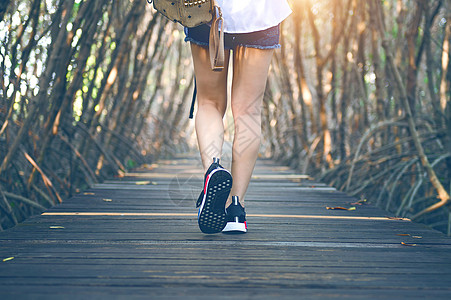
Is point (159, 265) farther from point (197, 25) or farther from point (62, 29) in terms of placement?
point (62, 29)

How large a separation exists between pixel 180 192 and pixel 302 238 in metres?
1.50

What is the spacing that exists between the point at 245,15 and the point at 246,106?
32cm

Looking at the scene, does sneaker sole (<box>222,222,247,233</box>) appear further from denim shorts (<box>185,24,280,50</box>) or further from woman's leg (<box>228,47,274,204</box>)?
denim shorts (<box>185,24,280,50</box>)

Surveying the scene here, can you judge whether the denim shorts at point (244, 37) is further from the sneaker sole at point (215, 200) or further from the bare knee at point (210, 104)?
the sneaker sole at point (215, 200)

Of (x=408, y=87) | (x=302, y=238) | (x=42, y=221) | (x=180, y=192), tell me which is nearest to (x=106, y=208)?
(x=42, y=221)

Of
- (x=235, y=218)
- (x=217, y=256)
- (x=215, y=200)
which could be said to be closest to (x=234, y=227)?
(x=235, y=218)

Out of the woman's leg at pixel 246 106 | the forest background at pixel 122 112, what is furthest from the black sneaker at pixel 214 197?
the forest background at pixel 122 112

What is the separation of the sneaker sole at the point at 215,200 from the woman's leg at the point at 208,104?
168 mm

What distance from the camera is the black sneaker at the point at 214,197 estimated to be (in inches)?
71.4

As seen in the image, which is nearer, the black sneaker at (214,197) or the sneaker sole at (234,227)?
the black sneaker at (214,197)

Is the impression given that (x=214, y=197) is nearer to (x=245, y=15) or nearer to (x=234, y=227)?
(x=234, y=227)

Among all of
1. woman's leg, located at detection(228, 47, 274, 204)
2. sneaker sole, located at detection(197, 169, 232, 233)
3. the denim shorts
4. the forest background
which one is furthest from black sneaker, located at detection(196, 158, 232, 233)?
the forest background

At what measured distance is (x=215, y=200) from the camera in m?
1.85

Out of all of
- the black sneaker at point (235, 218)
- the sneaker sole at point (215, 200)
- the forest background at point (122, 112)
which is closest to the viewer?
the sneaker sole at point (215, 200)
